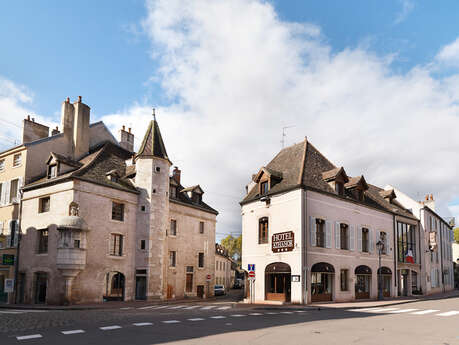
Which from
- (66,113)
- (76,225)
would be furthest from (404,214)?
(66,113)

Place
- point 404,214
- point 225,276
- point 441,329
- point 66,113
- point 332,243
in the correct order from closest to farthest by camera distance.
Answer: point 441,329, point 332,243, point 66,113, point 404,214, point 225,276

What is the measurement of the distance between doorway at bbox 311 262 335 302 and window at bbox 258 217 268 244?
4236mm

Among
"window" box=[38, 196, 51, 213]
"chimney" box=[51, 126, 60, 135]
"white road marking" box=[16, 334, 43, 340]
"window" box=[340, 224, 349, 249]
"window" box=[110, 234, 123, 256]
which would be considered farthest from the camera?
"chimney" box=[51, 126, 60, 135]

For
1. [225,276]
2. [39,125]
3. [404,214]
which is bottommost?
[225,276]

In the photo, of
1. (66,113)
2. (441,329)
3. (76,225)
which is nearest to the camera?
(441,329)

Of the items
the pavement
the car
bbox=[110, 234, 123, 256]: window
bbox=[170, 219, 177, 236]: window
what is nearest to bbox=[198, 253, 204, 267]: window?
bbox=[170, 219, 177, 236]: window

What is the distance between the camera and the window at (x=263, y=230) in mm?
30469

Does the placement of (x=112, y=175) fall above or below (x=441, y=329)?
above

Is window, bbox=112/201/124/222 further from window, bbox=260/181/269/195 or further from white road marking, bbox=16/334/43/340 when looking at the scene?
white road marking, bbox=16/334/43/340

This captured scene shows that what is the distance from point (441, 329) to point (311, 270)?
46.5ft

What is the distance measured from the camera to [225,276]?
231 ft

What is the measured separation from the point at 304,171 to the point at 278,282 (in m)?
7.99

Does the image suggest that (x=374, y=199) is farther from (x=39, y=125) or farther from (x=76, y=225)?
(x=39, y=125)

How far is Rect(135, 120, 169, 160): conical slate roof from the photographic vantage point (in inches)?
1298
